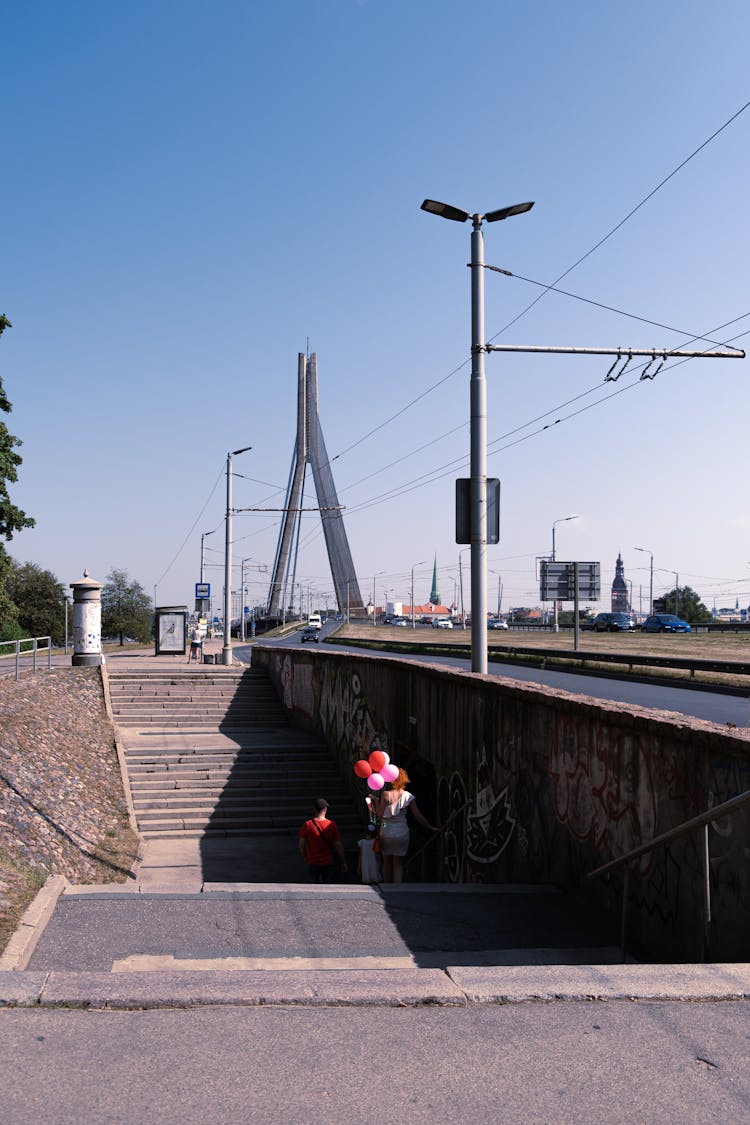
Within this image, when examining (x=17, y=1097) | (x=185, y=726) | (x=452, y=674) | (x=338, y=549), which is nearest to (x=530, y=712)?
(x=452, y=674)

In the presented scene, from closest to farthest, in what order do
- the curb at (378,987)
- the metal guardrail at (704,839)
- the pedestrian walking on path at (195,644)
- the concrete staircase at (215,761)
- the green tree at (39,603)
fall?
the curb at (378,987), the metal guardrail at (704,839), the concrete staircase at (215,761), the pedestrian walking on path at (195,644), the green tree at (39,603)

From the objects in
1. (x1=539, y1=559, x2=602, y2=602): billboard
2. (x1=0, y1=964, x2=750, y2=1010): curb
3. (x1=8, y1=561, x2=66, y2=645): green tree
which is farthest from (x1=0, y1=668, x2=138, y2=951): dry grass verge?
(x1=8, y1=561, x2=66, y2=645): green tree

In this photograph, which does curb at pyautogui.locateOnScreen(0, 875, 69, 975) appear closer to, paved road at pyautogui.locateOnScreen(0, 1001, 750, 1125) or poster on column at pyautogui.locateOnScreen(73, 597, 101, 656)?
paved road at pyautogui.locateOnScreen(0, 1001, 750, 1125)

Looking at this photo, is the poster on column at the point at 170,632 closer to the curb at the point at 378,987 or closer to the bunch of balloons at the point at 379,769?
the bunch of balloons at the point at 379,769

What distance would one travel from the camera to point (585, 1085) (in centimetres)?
384

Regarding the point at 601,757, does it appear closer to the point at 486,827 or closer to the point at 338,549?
the point at 486,827

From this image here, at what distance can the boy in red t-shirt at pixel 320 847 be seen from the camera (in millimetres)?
12250

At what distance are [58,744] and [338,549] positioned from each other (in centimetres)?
6431

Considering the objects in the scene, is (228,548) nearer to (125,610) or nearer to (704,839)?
(704,839)

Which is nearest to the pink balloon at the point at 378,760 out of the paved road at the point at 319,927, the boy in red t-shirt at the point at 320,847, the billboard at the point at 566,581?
the boy in red t-shirt at the point at 320,847

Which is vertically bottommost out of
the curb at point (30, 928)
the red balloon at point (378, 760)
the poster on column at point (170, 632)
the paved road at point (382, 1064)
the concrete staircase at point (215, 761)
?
the concrete staircase at point (215, 761)

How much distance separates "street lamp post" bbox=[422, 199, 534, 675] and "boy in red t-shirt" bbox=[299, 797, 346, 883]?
3.00m

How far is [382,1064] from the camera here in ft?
13.2

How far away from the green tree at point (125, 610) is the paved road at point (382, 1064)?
102851 mm
